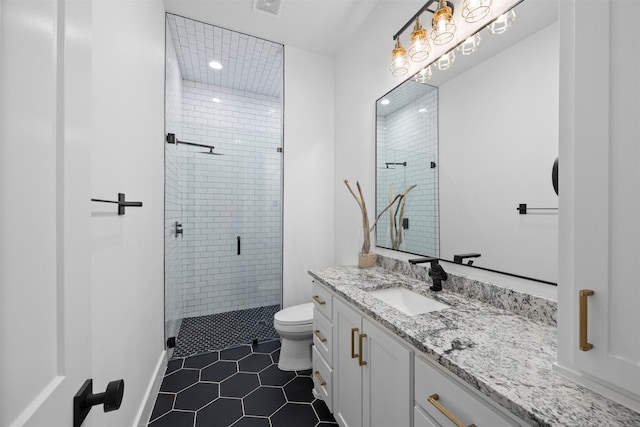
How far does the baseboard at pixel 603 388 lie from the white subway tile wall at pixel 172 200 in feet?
7.95

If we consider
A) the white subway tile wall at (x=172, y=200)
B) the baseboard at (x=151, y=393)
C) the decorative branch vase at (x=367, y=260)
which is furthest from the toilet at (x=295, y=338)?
the white subway tile wall at (x=172, y=200)

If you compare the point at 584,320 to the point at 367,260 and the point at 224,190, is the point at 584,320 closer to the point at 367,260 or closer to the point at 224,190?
the point at 367,260

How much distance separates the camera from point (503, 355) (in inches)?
31.3

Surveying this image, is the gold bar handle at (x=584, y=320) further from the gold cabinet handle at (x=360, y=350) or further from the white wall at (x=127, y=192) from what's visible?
the white wall at (x=127, y=192)

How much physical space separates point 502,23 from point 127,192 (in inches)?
75.5

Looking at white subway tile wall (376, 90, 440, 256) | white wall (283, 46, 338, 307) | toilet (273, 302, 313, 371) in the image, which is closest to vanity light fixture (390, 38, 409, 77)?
white subway tile wall (376, 90, 440, 256)

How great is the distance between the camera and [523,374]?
2.32ft

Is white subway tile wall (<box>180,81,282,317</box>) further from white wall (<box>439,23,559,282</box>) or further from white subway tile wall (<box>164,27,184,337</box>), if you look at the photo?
white wall (<box>439,23,559,282</box>)

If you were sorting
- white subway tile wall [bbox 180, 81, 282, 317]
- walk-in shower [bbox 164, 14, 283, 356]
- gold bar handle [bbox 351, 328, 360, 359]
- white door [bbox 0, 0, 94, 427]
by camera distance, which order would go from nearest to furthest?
1. white door [bbox 0, 0, 94, 427]
2. gold bar handle [bbox 351, 328, 360, 359]
3. walk-in shower [bbox 164, 14, 283, 356]
4. white subway tile wall [bbox 180, 81, 282, 317]

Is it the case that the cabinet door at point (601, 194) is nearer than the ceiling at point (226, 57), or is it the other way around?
the cabinet door at point (601, 194)

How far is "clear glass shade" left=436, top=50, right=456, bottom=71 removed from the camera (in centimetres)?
143

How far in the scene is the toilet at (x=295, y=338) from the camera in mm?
2008

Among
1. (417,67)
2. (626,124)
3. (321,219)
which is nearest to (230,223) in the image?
(321,219)

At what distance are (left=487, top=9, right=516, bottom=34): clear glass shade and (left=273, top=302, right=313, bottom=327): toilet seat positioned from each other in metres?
2.03
